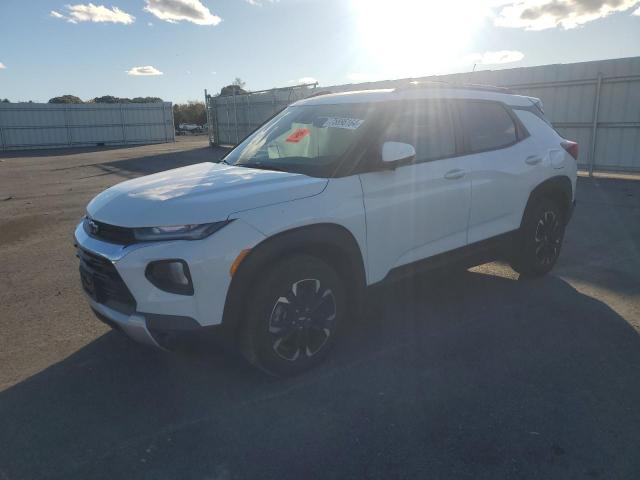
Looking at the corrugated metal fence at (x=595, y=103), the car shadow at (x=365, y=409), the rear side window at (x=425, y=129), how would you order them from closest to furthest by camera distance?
1. the car shadow at (x=365, y=409)
2. the rear side window at (x=425, y=129)
3. the corrugated metal fence at (x=595, y=103)

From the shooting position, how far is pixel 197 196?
3.02 metres

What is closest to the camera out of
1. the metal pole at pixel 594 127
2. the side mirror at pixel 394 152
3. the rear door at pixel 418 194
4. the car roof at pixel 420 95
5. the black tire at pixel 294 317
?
the black tire at pixel 294 317

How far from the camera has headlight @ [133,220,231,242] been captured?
9.11ft

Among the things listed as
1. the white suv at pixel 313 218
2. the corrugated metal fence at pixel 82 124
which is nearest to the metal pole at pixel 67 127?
the corrugated metal fence at pixel 82 124

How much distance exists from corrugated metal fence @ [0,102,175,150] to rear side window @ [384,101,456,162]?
114 feet

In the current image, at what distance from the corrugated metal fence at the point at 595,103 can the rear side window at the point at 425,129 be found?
8805 mm

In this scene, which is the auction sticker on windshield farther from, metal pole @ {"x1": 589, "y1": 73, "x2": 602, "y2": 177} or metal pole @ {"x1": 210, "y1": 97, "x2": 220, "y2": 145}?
metal pole @ {"x1": 210, "y1": 97, "x2": 220, "y2": 145}

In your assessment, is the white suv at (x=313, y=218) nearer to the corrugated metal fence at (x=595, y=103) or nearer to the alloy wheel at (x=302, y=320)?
the alloy wheel at (x=302, y=320)

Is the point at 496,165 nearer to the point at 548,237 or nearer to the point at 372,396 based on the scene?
the point at 548,237

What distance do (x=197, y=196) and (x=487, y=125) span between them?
2.70m

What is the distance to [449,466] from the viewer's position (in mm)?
2473

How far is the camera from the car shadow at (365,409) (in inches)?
99.0

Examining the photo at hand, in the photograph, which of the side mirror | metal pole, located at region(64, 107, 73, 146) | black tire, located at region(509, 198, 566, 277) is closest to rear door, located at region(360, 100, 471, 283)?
the side mirror

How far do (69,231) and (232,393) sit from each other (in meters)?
5.75
